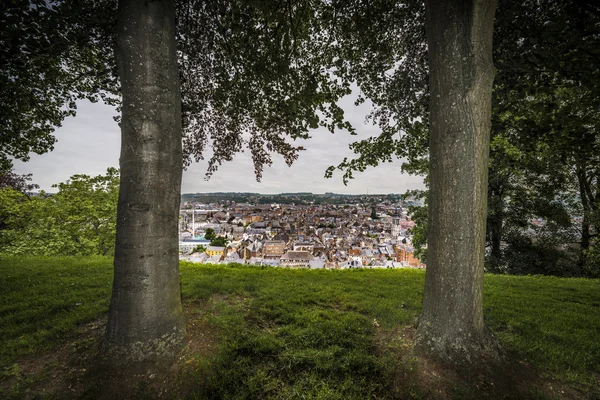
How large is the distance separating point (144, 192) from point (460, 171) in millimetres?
3226

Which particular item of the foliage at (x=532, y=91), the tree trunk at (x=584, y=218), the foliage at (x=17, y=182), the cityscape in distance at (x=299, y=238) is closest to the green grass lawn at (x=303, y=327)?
the foliage at (x=532, y=91)

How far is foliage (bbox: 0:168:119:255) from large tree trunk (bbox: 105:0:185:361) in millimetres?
13188

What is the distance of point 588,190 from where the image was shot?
1255cm

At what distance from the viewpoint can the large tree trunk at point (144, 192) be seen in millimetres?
2328

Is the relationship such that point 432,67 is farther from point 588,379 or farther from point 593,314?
point 593,314

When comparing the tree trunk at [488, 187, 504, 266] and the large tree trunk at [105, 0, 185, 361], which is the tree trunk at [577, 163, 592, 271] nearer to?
the tree trunk at [488, 187, 504, 266]

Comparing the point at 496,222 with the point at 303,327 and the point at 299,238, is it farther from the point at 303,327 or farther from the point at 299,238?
the point at 299,238

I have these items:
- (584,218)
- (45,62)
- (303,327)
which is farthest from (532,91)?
(584,218)

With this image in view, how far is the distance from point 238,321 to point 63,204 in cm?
1654

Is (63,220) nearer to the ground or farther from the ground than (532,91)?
nearer to the ground

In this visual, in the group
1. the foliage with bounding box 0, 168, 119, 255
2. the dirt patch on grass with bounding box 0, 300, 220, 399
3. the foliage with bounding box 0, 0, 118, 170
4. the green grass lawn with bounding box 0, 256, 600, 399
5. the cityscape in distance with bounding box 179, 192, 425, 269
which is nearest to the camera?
the dirt patch on grass with bounding box 0, 300, 220, 399

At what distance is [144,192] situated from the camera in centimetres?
233

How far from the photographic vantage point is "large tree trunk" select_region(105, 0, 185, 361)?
2328 millimetres

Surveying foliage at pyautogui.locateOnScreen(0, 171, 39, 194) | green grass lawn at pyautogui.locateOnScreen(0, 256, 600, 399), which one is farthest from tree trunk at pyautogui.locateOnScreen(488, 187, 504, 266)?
foliage at pyautogui.locateOnScreen(0, 171, 39, 194)
